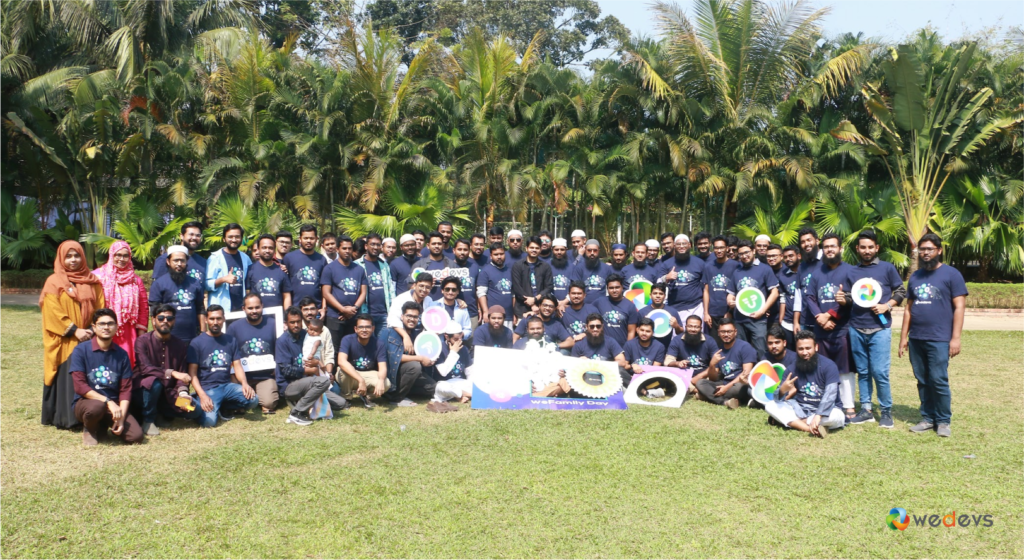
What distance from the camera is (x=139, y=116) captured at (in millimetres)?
18469

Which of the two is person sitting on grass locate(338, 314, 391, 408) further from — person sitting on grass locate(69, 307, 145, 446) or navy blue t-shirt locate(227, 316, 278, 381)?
person sitting on grass locate(69, 307, 145, 446)

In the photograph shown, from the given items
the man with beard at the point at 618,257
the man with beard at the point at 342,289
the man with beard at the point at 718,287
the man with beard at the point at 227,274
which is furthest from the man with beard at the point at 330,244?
the man with beard at the point at 718,287

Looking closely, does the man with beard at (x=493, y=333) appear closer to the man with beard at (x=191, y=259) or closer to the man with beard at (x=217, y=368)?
the man with beard at (x=217, y=368)

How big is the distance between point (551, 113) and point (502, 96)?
1.44 m

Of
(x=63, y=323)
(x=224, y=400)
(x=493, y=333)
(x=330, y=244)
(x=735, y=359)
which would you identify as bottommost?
(x=224, y=400)

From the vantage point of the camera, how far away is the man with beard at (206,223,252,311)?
8.00m

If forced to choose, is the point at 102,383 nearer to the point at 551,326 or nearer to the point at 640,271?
the point at 551,326

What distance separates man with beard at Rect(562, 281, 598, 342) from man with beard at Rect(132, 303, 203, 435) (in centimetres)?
415

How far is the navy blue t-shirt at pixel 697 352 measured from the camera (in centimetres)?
852

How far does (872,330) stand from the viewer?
23.7 ft

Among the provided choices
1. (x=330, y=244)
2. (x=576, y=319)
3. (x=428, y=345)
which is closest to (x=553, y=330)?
(x=576, y=319)

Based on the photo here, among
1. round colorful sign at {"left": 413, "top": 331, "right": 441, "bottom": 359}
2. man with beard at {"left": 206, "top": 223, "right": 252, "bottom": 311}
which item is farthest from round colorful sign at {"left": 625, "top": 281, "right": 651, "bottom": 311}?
man with beard at {"left": 206, "top": 223, "right": 252, "bottom": 311}

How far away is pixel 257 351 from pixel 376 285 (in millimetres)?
1724

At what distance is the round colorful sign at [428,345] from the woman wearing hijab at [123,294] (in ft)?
8.85
